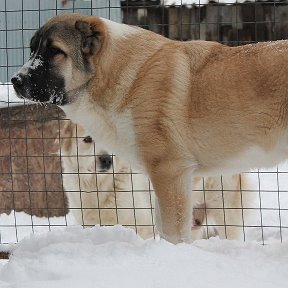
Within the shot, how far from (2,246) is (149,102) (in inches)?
64.3

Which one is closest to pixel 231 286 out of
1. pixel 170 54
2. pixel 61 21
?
pixel 170 54

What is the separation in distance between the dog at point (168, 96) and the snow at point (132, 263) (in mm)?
571

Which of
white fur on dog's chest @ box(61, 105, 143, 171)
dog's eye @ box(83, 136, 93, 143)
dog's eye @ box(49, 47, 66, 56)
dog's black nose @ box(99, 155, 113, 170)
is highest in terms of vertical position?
dog's eye @ box(49, 47, 66, 56)

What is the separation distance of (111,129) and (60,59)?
57 centimetres

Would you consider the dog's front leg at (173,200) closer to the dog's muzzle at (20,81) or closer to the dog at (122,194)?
the dog's muzzle at (20,81)

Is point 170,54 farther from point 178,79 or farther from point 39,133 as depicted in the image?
point 39,133

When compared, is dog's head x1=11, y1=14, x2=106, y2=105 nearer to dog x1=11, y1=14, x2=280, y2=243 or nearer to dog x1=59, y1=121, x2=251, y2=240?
dog x1=11, y1=14, x2=280, y2=243

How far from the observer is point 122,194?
5.98 m

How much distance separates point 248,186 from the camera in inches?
221

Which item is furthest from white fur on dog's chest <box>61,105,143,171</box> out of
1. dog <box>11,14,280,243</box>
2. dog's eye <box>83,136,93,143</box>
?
dog's eye <box>83,136,93,143</box>

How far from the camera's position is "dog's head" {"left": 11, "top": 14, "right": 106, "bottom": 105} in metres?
3.89

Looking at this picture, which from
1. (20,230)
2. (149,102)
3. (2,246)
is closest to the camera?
(149,102)

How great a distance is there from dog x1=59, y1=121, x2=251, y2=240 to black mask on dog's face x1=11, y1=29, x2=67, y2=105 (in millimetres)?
1790

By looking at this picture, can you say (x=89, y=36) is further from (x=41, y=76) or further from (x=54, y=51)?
(x=41, y=76)
